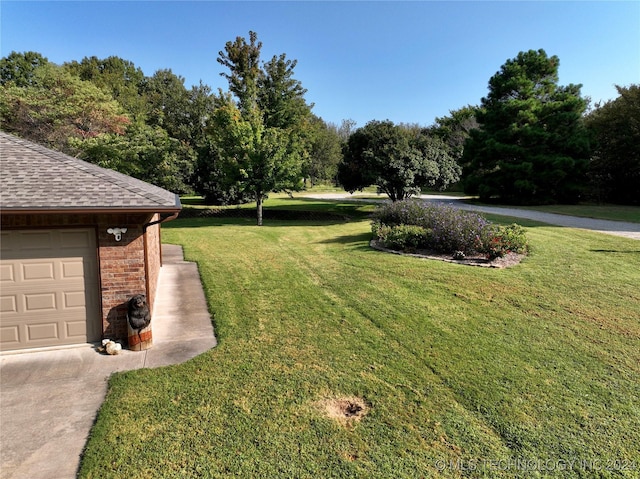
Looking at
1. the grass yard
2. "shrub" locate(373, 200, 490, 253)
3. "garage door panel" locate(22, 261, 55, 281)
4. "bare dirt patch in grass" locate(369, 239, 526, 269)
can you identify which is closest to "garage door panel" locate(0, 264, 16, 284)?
"garage door panel" locate(22, 261, 55, 281)

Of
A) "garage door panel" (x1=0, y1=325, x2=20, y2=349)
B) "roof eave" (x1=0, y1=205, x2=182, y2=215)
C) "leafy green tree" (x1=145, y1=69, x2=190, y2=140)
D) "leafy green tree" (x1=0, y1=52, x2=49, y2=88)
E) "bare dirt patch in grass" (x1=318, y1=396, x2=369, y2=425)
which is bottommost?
"bare dirt patch in grass" (x1=318, y1=396, x2=369, y2=425)

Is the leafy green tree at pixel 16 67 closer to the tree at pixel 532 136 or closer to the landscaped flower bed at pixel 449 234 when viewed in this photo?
the landscaped flower bed at pixel 449 234

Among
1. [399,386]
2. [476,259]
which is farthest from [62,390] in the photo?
[476,259]

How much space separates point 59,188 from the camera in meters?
5.83

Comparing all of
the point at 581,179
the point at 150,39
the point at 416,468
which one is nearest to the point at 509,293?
the point at 416,468

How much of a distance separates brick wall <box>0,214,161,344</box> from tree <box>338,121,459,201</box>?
649 inches

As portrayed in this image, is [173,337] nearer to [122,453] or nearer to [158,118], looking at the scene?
[122,453]

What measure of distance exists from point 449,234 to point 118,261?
9.41m

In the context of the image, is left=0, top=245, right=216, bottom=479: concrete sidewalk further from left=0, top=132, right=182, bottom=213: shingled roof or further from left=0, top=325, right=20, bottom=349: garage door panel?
left=0, top=132, right=182, bottom=213: shingled roof

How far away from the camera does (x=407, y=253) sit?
39.5 feet

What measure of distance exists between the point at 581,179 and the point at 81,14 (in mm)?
32791

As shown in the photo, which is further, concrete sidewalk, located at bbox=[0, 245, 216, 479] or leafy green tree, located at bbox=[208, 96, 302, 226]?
leafy green tree, located at bbox=[208, 96, 302, 226]

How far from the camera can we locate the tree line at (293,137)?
2039 centimetres

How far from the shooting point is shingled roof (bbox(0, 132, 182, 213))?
5.38m
